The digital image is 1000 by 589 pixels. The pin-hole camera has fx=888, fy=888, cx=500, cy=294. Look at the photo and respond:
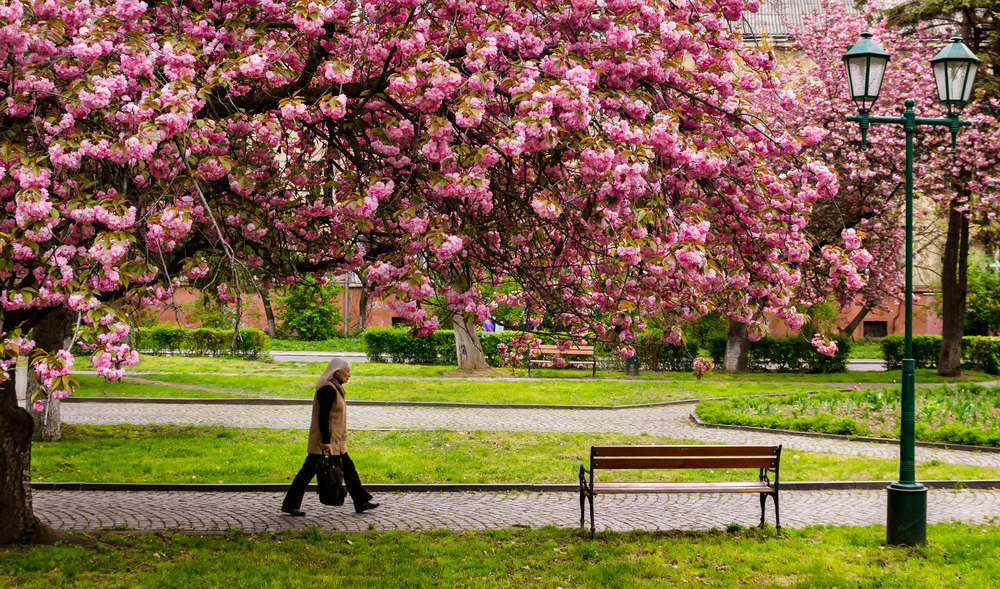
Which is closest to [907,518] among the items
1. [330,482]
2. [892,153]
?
[330,482]

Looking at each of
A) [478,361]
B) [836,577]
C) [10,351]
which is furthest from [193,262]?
[478,361]

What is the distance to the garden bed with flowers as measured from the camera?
1355 centimetres

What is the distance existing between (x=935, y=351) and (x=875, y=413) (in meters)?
15.3

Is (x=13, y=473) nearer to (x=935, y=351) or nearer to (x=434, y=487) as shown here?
(x=434, y=487)

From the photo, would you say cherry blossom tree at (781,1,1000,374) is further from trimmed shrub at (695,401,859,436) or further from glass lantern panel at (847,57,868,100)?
glass lantern panel at (847,57,868,100)

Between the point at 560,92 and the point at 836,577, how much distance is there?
4316 mm

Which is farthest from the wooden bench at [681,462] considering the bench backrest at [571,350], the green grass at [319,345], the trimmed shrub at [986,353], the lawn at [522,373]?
the green grass at [319,345]

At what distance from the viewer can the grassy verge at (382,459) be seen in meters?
10.6

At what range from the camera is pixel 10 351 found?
4781mm

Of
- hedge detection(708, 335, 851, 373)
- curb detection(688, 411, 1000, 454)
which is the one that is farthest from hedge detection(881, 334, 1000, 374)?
curb detection(688, 411, 1000, 454)

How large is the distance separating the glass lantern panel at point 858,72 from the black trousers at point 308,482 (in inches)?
242

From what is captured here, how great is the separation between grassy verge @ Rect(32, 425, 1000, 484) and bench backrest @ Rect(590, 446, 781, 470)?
2.20 m

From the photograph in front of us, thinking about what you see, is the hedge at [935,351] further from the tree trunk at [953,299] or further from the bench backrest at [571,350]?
the bench backrest at [571,350]

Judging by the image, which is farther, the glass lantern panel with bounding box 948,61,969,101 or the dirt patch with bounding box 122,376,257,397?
the dirt patch with bounding box 122,376,257,397
